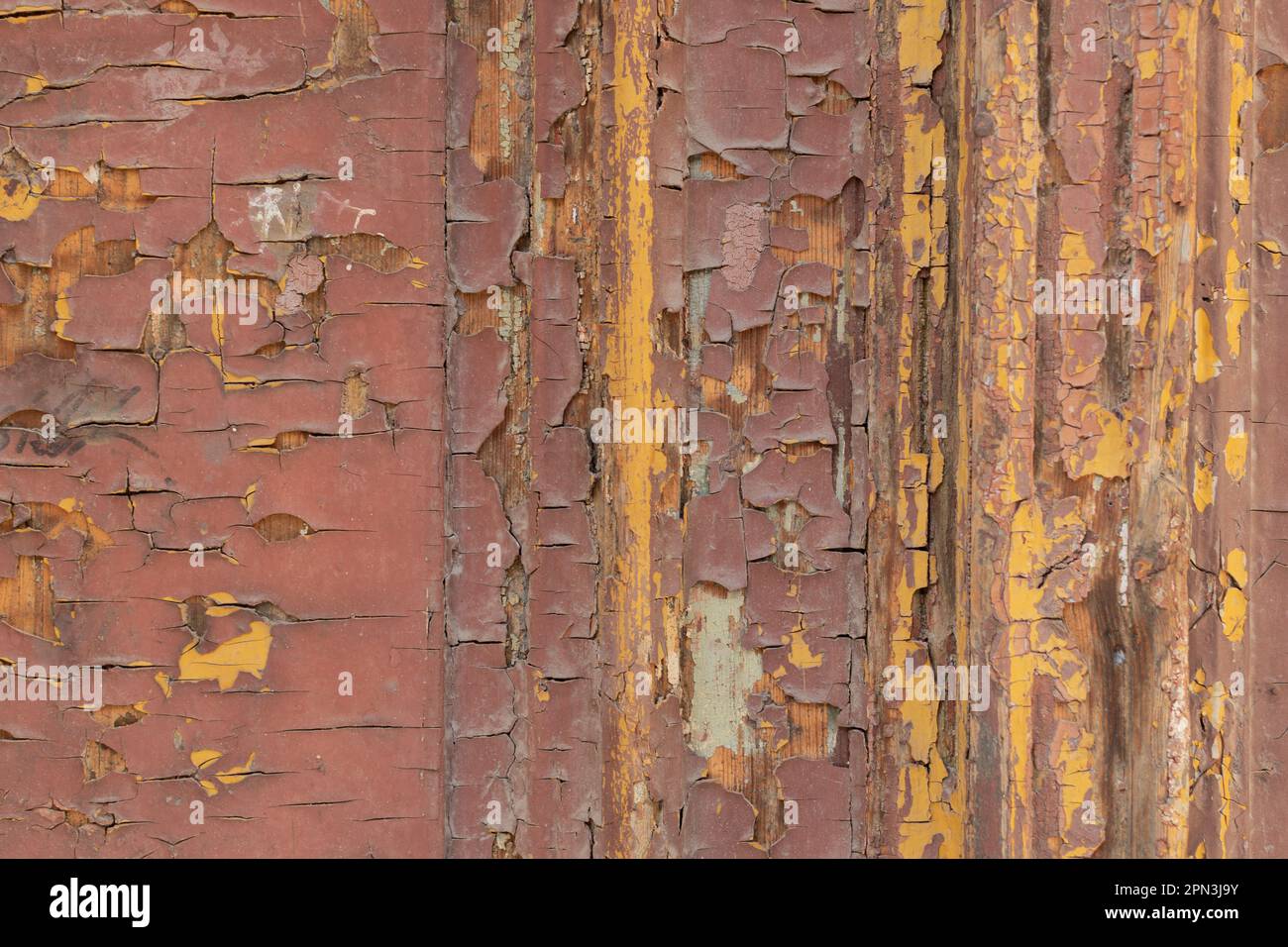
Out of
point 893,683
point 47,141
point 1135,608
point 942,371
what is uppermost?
point 47,141

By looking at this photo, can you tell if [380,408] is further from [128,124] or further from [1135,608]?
[1135,608]

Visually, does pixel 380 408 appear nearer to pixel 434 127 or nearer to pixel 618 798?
pixel 434 127

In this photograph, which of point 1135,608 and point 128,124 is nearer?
point 1135,608

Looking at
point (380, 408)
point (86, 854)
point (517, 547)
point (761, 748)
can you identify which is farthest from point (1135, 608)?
point (86, 854)

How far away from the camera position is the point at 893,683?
6.23ft

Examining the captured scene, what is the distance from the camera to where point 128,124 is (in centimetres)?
188

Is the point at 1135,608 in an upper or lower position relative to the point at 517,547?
lower

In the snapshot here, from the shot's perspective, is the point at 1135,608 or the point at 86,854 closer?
the point at 1135,608

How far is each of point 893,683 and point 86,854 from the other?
1.85m

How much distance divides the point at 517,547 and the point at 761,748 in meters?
0.72

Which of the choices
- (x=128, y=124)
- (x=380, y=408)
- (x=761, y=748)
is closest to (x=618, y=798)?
(x=761, y=748)

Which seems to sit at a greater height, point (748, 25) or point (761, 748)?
point (748, 25)

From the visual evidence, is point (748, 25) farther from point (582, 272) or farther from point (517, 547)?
point (517, 547)

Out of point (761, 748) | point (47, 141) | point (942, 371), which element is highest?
point (47, 141)
